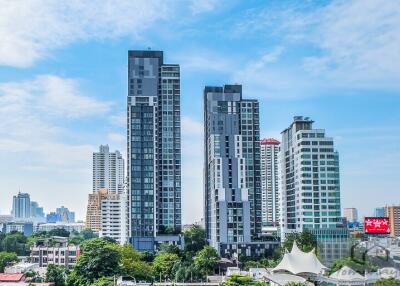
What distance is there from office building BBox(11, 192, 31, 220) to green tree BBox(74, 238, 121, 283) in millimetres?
142134

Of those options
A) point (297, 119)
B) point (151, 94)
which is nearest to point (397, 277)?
point (297, 119)

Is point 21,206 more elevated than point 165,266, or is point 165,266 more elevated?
point 21,206

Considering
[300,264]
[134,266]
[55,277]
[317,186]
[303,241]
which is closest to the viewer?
[300,264]

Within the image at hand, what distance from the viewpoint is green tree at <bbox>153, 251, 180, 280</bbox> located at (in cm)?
3844

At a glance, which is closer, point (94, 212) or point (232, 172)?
point (232, 172)

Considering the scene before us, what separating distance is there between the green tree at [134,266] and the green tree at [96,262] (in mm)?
2741

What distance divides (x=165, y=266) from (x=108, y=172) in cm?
7172

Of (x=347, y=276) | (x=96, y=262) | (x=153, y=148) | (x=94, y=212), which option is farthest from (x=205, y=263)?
(x=94, y=212)

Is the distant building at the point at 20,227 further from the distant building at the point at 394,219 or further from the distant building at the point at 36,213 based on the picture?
the distant building at the point at 394,219

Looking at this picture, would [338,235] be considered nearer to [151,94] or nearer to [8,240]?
[151,94]

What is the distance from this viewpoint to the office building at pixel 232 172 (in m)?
47.4

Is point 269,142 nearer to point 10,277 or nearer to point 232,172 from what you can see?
point 232,172

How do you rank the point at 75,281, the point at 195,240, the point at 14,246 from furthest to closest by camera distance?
the point at 14,246 → the point at 195,240 → the point at 75,281

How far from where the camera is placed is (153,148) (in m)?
51.3
